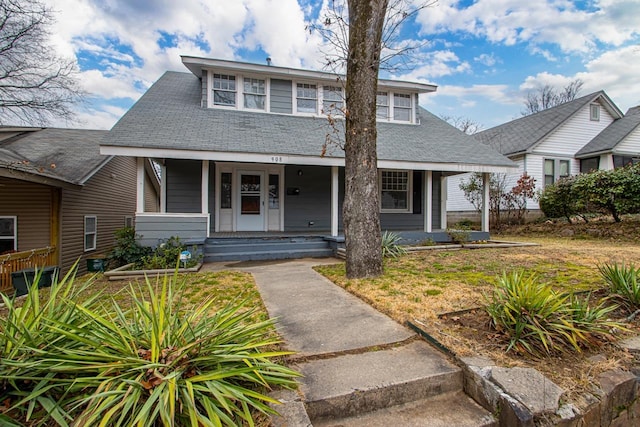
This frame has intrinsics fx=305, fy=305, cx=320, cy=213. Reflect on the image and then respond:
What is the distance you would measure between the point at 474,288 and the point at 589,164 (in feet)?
55.3

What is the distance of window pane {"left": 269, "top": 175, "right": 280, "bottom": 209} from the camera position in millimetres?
10078

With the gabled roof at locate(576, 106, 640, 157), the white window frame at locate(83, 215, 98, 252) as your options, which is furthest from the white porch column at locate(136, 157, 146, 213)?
the gabled roof at locate(576, 106, 640, 157)

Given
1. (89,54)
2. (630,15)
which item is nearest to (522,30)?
(630,15)

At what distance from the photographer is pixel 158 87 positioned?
36.0 feet

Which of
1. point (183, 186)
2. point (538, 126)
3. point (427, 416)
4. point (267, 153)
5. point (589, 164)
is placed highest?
point (538, 126)

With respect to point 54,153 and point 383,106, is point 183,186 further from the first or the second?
point 383,106

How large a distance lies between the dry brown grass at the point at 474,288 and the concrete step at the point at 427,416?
0.43 m

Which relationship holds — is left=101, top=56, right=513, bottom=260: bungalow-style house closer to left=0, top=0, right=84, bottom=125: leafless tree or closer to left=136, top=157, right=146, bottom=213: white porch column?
left=136, top=157, right=146, bottom=213: white porch column

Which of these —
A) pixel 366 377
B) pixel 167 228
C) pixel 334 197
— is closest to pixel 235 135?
pixel 167 228

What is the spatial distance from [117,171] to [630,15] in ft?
70.6

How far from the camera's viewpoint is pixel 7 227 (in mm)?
9133

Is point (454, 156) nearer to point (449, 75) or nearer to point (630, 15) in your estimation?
point (449, 75)

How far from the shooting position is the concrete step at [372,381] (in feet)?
6.39

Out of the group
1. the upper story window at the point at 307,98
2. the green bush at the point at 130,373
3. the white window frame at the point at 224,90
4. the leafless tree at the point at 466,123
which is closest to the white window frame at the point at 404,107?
the upper story window at the point at 307,98
